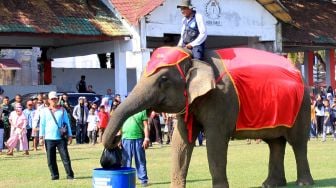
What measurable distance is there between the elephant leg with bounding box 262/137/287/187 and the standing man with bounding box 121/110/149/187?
231 centimetres

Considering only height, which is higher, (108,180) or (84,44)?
(84,44)

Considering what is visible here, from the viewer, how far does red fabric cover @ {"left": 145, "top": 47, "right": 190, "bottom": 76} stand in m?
11.2

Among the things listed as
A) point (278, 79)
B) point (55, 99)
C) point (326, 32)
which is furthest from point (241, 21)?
point (278, 79)

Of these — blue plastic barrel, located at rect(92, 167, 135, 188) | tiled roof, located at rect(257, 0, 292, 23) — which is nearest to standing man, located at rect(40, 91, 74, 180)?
blue plastic barrel, located at rect(92, 167, 135, 188)

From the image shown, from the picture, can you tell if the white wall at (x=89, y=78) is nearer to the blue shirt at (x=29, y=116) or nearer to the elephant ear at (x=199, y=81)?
the blue shirt at (x=29, y=116)

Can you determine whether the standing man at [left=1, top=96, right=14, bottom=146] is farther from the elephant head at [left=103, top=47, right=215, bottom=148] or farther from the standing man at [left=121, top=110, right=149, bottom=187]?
the elephant head at [left=103, top=47, right=215, bottom=148]

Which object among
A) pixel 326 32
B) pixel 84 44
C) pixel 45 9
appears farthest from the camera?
pixel 326 32

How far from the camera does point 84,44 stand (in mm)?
37656

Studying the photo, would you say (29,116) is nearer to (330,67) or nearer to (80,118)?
(80,118)

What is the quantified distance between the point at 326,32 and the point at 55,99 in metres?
28.1

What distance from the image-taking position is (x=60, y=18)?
A: 32438 millimetres

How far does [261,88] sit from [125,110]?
8.64ft

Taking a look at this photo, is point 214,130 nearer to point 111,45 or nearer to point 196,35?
point 196,35

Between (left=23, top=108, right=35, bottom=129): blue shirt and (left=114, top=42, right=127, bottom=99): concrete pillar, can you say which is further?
(left=114, top=42, right=127, bottom=99): concrete pillar
